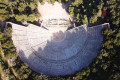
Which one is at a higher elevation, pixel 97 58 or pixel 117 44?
pixel 117 44

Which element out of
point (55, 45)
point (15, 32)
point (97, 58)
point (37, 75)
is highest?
point (15, 32)

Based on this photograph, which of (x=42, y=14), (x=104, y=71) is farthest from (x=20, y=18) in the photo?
(x=104, y=71)

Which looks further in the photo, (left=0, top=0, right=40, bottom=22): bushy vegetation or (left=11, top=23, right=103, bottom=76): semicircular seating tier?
(left=0, top=0, right=40, bottom=22): bushy vegetation

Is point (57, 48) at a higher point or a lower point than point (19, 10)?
lower

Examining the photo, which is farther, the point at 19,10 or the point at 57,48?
the point at 19,10

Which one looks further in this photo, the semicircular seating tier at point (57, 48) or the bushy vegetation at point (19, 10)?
the bushy vegetation at point (19, 10)

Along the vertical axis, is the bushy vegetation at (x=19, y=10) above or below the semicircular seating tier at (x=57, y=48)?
above

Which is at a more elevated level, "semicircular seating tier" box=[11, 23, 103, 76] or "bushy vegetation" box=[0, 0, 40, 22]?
"bushy vegetation" box=[0, 0, 40, 22]

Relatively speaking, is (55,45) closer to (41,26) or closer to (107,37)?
(41,26)
